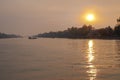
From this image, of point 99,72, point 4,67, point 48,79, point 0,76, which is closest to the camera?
point 48,79

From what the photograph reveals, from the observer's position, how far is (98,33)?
191 meters

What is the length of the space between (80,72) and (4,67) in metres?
8.05

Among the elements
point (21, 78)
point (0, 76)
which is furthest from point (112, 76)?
point (0, 76)

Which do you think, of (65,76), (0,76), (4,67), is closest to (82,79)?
(65,76)

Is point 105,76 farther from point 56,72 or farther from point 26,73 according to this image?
point 26,73

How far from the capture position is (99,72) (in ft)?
91.7

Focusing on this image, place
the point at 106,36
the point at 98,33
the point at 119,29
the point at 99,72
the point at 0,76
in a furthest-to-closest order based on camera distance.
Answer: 1. the point at 98,33
2. the point at 106,36
3. the point at 119,29
4. the point at 99,72
5. the point at 0,76

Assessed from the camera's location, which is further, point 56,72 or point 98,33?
point 98,33

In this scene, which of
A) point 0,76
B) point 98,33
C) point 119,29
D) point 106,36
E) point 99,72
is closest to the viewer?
point 0,76

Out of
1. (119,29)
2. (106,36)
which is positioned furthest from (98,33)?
(119,29)

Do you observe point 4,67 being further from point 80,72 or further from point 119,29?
point 119,29

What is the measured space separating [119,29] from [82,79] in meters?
136

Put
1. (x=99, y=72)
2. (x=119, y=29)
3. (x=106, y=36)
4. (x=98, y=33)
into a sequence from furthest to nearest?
(x=98, y=33) → (x=106, y=36) → (x=119, y=29) → (x=99, y=72)

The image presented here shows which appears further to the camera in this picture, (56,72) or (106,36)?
(106,36)
